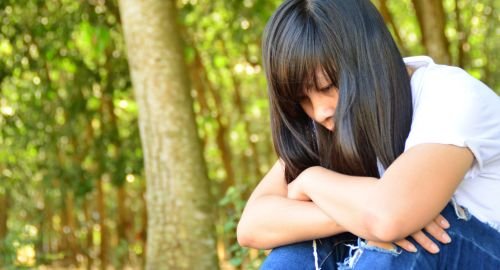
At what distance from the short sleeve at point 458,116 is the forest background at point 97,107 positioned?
6.86 ft

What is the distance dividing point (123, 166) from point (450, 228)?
552 centimetres

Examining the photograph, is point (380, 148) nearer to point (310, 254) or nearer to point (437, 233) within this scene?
point (437, 233)

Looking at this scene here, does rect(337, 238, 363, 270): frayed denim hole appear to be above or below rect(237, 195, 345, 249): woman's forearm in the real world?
below

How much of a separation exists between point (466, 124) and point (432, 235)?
0.31m

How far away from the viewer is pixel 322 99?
7.73 ft

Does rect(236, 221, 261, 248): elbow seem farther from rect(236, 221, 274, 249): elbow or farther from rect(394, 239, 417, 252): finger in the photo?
rect(394, 239, 417, 252): finger

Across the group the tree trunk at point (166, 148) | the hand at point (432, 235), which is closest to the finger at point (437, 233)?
Answer: the hand at point (432, 235)

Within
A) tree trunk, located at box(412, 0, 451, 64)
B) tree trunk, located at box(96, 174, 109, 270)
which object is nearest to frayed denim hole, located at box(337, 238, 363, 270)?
tree trunk, located at box(412, 0, 451, 64)

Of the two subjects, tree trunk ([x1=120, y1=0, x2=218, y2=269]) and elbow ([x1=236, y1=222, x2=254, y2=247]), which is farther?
tree trunk ([x1=120, y1=0, x2=218, y2=269])

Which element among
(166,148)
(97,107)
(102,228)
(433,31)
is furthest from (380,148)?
(102,228)

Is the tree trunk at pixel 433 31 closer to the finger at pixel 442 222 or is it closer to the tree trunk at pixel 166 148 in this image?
the tree trunk at pixel 166 148

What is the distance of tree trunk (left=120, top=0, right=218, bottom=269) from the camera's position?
174 inches

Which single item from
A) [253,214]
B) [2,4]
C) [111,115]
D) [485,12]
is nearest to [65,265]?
[111,115]

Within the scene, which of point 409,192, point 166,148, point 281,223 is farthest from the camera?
A: point 166,148
